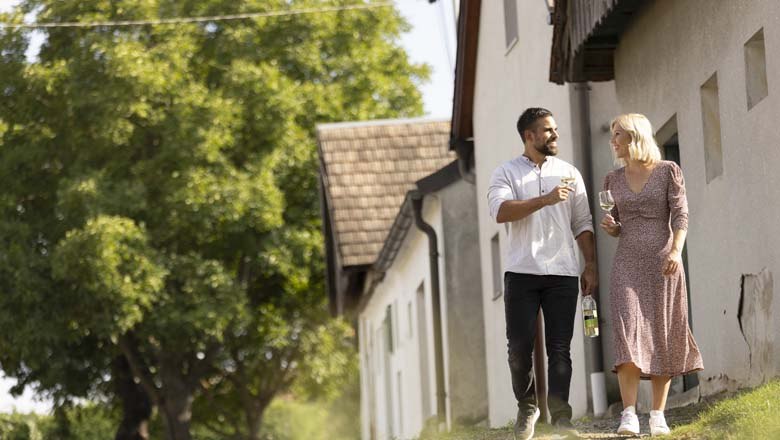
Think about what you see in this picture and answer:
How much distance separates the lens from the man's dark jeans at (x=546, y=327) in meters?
9.00

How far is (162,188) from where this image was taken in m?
32.2

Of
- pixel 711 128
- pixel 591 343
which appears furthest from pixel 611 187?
pixel 591 343

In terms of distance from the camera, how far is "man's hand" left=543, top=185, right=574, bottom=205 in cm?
869

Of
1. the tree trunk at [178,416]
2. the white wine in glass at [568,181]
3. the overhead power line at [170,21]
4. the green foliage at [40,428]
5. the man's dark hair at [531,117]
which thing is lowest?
the green foliage at [40,428]

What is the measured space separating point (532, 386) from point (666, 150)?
496 cm

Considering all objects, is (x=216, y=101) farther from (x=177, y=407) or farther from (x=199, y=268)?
(x=177, y=407)

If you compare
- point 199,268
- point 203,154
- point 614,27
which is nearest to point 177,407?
point 199,268

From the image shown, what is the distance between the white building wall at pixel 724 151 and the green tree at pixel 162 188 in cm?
1859

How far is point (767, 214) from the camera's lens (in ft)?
33.4

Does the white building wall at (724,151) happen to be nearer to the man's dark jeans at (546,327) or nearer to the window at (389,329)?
the man's dark jeans at (546,327)

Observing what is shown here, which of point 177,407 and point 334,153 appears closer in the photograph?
point 334,153

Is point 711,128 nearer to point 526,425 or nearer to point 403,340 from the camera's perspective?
point 526,425

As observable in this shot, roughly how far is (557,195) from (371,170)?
69.6 ft

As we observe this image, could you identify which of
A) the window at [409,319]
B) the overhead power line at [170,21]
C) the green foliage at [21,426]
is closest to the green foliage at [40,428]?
the green foliage at [21,426]
